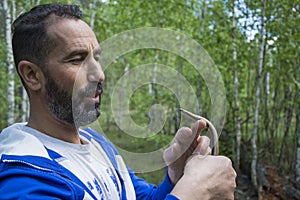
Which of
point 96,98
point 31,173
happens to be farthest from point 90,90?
point 31,173

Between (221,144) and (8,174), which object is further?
(221,144)

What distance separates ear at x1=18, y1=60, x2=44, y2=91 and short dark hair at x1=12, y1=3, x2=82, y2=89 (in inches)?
0.8

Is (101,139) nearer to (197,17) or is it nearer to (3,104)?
(3,104)

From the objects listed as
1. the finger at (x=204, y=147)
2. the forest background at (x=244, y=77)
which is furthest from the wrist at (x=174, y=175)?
the forest background at (x=244, y=77)

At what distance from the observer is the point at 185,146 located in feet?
4.11

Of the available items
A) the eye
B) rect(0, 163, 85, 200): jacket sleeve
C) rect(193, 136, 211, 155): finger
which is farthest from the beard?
rect(193, 136, 211, 155): finger

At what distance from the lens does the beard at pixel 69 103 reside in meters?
1.33

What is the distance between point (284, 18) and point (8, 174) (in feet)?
18.6

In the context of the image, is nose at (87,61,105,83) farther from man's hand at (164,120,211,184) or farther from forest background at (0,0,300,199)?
forest background at (0,0,300,199)

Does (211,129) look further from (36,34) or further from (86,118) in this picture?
(36,34)

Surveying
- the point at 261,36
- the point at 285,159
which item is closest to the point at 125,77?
the point at 261,36

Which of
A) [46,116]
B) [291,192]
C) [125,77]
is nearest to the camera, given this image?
[125,77]

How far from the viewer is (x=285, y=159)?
7098mm

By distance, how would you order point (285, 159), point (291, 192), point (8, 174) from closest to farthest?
point (8, 174) < point (291, 192) < point (285, 159)
